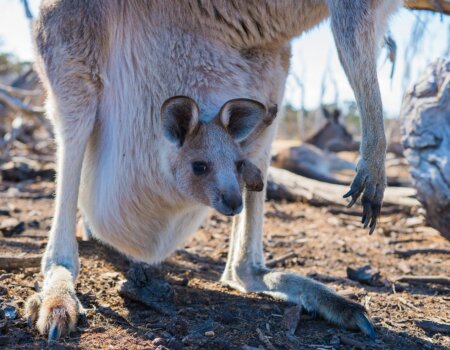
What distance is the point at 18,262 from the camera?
3.04 meters

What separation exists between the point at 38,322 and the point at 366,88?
5.39 ft

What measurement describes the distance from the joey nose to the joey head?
0.04 metres

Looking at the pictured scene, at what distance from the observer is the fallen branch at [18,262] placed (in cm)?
300

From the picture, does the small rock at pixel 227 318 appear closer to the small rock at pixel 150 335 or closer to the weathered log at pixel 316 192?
the small rock at pixel 150 335

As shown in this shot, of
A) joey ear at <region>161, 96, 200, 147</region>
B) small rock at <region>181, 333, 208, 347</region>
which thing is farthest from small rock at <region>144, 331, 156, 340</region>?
joey ear at <region>161, 96, 200, 147</region>

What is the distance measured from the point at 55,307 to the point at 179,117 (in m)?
0.94

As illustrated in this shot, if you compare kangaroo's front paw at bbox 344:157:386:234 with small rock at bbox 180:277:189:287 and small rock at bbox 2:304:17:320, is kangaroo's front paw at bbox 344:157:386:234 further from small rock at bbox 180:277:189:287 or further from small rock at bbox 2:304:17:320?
small rock at bbox 2:304:17:320

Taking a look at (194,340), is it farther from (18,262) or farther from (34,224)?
(34,224)

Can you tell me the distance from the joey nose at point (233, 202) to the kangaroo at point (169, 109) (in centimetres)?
9

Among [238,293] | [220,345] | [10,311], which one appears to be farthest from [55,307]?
[238,293]

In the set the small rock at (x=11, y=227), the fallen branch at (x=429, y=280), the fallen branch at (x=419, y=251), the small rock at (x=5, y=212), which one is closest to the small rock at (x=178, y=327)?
the fallen branch at (x=429, y=280)

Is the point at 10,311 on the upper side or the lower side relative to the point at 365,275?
lower

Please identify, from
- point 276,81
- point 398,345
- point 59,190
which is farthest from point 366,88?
point 59,190

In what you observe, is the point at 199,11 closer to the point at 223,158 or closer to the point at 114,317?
the point at 223,158
